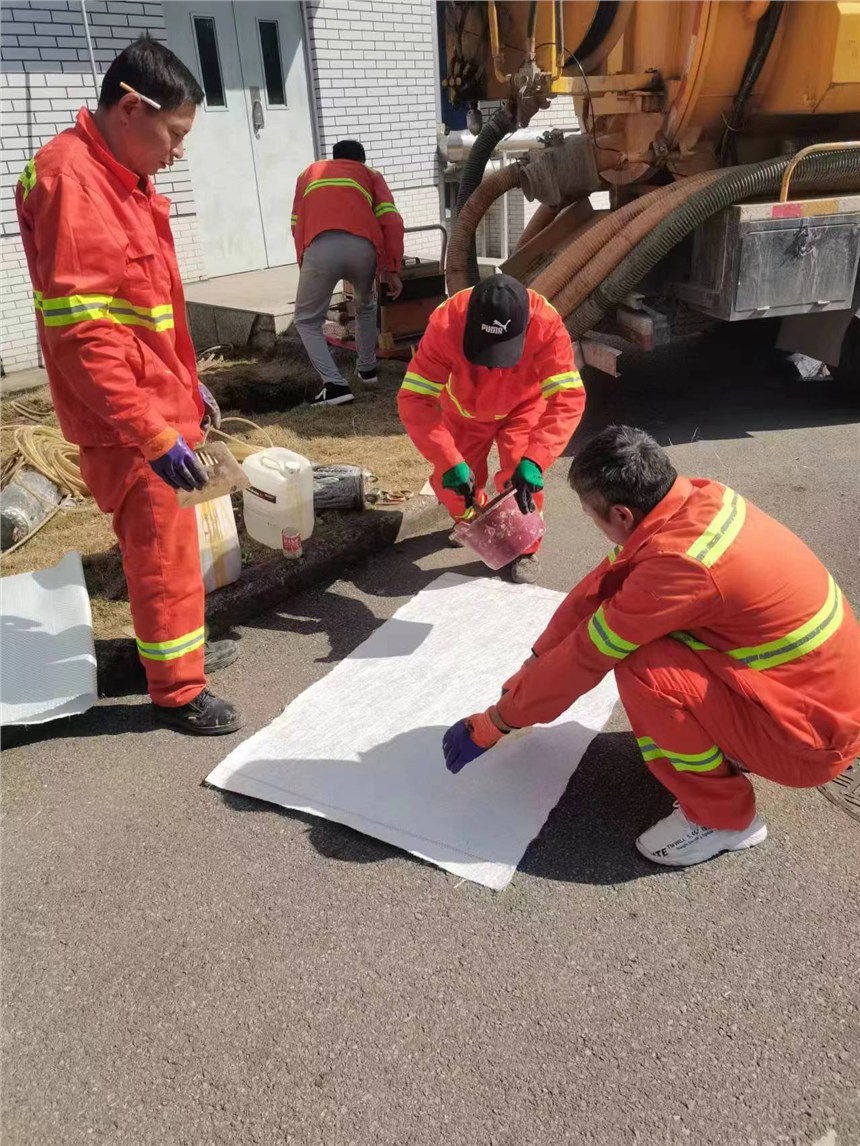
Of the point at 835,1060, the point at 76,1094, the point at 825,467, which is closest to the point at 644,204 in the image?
the point at 825,467

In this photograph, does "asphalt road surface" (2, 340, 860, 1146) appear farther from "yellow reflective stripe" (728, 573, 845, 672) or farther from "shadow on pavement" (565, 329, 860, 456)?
"shadow on pavement" (565, 329, 860, 456)

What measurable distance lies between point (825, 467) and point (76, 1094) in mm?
4473

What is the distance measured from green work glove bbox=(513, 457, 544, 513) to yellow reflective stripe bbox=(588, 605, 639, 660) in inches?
51.6

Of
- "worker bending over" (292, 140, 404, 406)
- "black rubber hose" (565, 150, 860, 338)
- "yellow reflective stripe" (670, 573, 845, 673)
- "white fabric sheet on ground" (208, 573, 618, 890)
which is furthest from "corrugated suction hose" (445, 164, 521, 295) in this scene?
"yellow reflective stripe" (670, 573, 845, 673)

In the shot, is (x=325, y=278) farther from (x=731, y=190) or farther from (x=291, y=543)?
(x=291, y=543)

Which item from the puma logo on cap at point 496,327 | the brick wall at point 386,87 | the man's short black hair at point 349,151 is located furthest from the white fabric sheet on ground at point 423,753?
the brick wall at point 386,87

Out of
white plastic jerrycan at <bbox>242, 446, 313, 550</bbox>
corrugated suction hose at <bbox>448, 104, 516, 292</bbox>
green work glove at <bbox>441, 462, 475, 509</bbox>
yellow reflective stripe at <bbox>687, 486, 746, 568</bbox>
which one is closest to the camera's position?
yellow reflective stripe at <bbox>687, 486, 746, 568</bbox>

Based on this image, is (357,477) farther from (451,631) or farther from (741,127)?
(741,127)

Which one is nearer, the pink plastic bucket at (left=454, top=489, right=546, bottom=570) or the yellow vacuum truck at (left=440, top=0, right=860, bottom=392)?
the pink plastic bucket at (left=454, top=489, right=546, bottom=570)

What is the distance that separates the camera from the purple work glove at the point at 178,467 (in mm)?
2369

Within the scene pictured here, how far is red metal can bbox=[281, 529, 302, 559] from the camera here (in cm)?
362

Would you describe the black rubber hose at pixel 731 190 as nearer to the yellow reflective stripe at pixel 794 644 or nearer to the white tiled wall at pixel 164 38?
the yellow reflective stripe at pixel 794 644

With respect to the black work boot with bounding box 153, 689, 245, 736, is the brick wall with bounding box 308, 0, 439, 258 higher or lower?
higher

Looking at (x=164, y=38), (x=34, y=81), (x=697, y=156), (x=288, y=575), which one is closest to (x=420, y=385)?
(x=288, y=575)
